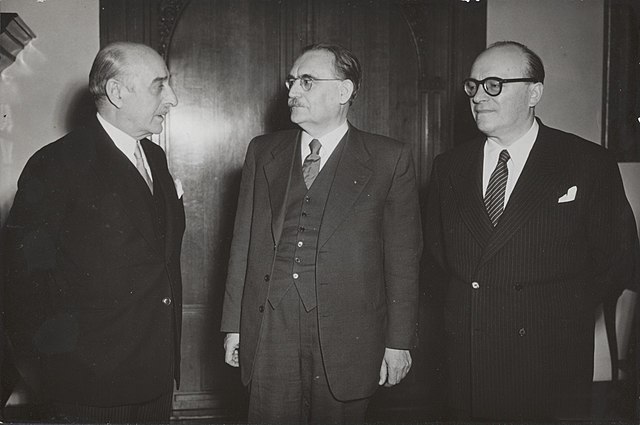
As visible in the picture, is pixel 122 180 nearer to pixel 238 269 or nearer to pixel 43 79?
pixel 238 269

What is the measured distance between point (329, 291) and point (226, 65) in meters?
1.43

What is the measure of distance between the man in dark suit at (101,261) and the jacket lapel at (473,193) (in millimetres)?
1046

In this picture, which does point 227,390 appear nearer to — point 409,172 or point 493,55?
point 409,172

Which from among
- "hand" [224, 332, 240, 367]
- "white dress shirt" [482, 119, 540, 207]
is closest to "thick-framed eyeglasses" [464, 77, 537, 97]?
"white dress shirt" [482, 119, 540, 207]

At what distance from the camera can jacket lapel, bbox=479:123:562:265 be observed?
84.1 inches

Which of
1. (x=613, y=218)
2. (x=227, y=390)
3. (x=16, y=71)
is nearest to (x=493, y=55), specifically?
(x=613, y=218)

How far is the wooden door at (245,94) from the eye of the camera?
295 centimetres

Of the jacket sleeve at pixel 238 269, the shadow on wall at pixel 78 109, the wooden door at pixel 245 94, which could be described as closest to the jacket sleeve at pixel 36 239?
the jacket sleeve at pixel 238 269

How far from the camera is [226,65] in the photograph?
2980 mm

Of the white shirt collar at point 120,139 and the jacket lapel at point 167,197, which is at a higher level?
Answer: the white shirt collar at point 120,139

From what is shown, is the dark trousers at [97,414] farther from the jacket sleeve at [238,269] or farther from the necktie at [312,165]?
the necktie at [312,165]

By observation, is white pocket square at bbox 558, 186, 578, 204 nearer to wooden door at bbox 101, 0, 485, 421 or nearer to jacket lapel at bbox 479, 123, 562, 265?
jacket lapel at bbox 479, 123, 562, 265

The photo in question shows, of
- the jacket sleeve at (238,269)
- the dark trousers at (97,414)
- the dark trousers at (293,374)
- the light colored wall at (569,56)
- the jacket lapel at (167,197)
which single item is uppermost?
the light colored wall at (569,56)

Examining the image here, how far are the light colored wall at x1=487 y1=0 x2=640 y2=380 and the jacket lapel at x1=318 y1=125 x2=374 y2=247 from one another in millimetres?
995
